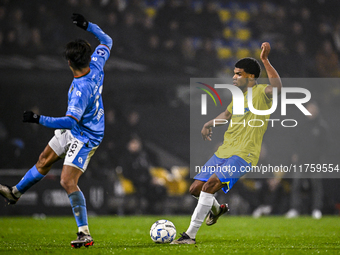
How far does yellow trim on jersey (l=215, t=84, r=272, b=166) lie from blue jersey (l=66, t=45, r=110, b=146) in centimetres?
159

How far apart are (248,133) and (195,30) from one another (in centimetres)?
1044

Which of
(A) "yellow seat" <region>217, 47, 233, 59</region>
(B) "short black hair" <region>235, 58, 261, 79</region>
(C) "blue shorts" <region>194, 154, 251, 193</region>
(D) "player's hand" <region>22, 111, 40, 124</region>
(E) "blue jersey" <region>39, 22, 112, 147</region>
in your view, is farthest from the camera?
(A) "yellow seat" <region>217, 47, 233, 59</region>

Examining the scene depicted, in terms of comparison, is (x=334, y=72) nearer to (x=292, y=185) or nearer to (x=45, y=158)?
(x=292, y=185)

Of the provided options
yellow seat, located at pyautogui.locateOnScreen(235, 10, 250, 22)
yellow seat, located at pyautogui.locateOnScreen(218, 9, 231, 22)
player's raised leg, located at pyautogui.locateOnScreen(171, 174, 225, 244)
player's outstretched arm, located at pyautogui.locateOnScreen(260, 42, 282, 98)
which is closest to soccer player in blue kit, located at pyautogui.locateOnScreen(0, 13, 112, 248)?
player's raised leg, located at pyautogui.locateOnScreen(171, 174, 225, 244)

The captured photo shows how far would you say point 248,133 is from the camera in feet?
18.1

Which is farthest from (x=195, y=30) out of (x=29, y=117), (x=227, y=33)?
(x=29, y=117)

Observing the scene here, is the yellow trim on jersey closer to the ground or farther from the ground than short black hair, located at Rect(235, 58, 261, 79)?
closer to the ground

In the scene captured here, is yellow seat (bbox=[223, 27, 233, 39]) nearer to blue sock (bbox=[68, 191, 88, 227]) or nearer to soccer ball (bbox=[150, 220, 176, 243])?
soccer ball (bbox=[150, 220, 176, 243])

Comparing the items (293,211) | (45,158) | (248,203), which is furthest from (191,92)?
(45,158)

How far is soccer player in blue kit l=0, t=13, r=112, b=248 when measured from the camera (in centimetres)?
A: 475

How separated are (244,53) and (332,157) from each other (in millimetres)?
4654

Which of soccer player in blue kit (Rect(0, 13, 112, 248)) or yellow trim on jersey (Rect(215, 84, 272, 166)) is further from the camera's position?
yellow trim on jersey (Rect(215, 84, 272, 166))

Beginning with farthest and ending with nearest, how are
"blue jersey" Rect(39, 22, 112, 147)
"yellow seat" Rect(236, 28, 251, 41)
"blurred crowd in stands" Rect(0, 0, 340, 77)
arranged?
"yellow seat" Rect(236, 28, 251, 41)
"blurred crowd in stands" Rect(0, 0, 340, 77)
"blue jersey" Rect(39, 22, 112, 147)

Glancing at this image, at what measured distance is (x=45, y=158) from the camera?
5219mm
